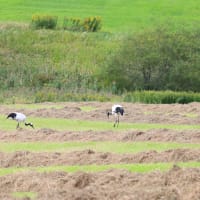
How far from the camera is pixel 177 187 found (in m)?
16.0

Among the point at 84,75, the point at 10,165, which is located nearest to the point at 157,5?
the point at 84,75

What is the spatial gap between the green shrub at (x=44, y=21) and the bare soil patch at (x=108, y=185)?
51918 millimetres

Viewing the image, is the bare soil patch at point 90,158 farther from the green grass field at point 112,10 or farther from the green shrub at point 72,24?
the green grass field at point 112,10

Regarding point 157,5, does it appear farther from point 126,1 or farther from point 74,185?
point 74,185

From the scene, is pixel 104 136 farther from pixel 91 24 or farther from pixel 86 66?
pixel 91 24

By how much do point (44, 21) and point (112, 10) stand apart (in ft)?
44.0

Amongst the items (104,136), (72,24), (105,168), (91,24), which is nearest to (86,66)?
(72,24)

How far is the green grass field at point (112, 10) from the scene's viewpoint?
249 feet

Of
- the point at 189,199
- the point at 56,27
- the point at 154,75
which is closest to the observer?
the point at 189,199

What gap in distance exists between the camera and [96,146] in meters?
23.0

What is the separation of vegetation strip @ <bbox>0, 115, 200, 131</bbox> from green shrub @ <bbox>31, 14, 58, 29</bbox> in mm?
38312

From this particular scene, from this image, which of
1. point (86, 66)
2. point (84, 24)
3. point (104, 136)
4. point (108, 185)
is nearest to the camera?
point (108, 185)

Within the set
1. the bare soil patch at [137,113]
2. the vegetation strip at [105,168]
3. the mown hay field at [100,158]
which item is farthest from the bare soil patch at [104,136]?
the bare soil patch at [137,113]

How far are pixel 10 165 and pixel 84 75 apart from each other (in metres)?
33.2
